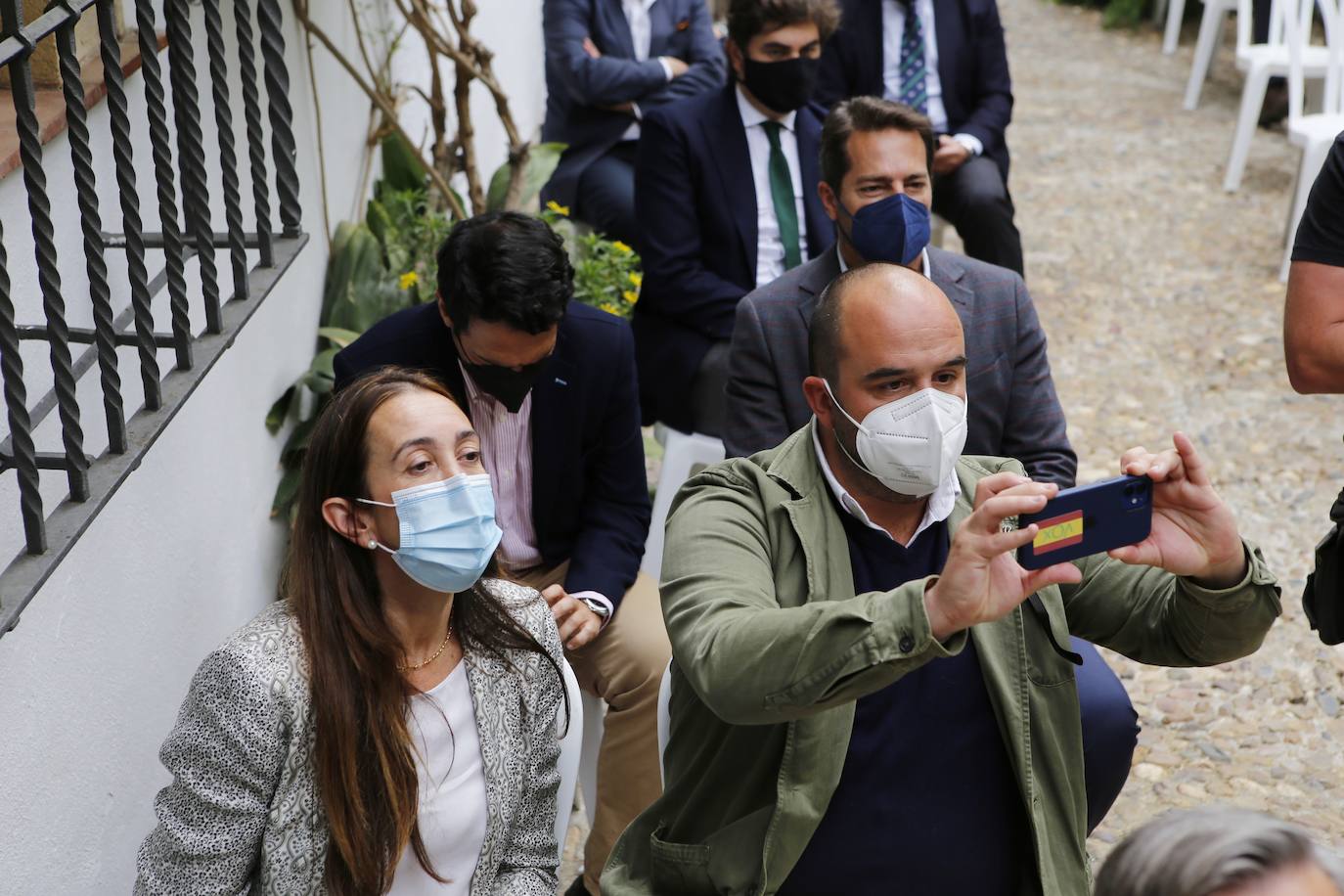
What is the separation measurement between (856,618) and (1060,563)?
27cm

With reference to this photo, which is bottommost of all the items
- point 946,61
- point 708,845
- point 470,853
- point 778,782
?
point 470,853

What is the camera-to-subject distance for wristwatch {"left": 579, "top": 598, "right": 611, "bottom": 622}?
3209mm

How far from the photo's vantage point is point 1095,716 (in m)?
2.58

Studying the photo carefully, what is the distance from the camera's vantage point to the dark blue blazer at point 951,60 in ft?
18.1

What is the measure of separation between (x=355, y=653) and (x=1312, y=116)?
6513 millimetres

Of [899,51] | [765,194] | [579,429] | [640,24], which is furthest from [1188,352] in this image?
[579,429]

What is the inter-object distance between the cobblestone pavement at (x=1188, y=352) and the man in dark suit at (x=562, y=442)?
3.94 ft

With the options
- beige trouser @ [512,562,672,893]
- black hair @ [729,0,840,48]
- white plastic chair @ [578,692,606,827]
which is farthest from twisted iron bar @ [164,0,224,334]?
black hair @ [729,0,840,48]

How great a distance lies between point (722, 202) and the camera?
4375mm

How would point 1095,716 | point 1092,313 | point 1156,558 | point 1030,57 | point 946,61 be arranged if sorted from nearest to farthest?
point 1156,558 → point 1095,716 → point 946,61 → point 1092,313 → point 1030,57

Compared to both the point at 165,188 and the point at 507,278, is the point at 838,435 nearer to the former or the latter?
the point at 507,278

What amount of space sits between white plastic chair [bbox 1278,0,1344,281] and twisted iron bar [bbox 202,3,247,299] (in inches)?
203

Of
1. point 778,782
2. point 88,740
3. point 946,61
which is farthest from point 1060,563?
point 946,61

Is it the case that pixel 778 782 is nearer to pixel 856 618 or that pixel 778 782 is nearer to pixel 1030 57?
pixel 856 618
